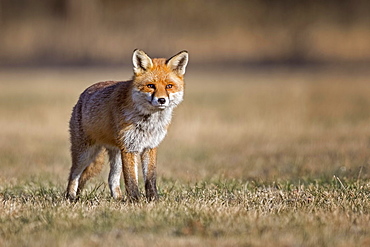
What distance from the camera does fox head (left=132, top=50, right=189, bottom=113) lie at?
6797 mm

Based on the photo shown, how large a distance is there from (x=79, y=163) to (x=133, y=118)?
1.13 m

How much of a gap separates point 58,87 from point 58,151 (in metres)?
10.2

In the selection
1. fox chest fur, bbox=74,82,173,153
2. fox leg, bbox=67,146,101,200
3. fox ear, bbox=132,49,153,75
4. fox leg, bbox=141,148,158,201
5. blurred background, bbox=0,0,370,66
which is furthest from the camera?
blurred background, bbox=0,0,370,66

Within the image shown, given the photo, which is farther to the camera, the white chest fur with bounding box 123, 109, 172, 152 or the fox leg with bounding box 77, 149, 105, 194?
the fox leg with bounding box 77, 149, 105, 194

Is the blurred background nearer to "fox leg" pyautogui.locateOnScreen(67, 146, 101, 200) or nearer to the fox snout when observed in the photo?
"fox leg" pyautogui.locateOnScreen(67, 146, 101, 200)

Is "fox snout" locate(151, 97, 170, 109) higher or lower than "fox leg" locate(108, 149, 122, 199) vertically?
higher

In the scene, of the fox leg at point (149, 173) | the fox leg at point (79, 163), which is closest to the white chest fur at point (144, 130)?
the fox leg at point (149, 173)

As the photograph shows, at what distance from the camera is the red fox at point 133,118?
693cm

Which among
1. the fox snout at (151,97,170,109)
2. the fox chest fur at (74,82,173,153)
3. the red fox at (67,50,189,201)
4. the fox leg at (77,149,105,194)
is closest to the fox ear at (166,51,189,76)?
the red fox at (67,50,189,201)

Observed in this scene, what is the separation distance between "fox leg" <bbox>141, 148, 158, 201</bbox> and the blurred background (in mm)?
22146

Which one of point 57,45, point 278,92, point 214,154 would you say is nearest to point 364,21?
point 278,92

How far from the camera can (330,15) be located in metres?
30.7

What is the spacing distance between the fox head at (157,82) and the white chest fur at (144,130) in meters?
0.16

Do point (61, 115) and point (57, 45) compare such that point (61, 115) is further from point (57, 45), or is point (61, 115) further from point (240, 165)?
point (57, 45)
